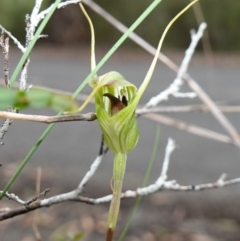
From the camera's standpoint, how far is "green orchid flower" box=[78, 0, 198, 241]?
12.9 inches

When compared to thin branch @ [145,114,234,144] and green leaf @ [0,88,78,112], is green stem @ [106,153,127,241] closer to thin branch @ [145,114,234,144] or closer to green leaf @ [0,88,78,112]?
green leaf @ [0,88,78,112]

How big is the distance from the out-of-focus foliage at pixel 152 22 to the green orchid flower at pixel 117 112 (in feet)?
21.9

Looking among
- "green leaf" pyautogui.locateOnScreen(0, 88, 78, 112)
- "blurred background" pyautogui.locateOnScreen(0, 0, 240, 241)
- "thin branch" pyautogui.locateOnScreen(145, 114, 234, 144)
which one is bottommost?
"green leaf" pyautogui.locateOnScreen(0, 88, 78, 112)

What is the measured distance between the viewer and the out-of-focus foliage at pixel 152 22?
7.09 metres

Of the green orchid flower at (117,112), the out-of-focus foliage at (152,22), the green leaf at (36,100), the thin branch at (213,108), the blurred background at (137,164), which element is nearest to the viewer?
the green leaf at (36,100)

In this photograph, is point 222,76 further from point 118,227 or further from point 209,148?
point 118,227

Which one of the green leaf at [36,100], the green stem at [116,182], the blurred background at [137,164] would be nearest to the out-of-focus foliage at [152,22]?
the blurred background at [137,164]

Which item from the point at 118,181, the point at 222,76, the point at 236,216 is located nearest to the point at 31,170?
the point at 236,216

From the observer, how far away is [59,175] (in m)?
2.31

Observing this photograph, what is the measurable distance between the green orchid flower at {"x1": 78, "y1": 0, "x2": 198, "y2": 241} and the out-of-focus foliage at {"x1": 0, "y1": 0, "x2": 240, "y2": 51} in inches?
263

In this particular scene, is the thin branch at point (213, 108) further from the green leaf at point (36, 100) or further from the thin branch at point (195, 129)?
the green leaf at point (36, 100)

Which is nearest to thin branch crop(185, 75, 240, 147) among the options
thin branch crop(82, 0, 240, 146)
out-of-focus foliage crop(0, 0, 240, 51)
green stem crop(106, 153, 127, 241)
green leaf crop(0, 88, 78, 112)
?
thin branch crop(82, 0, 240, 146)

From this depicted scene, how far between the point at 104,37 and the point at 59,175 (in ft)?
18.5

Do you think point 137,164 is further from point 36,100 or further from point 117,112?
point 36,100
